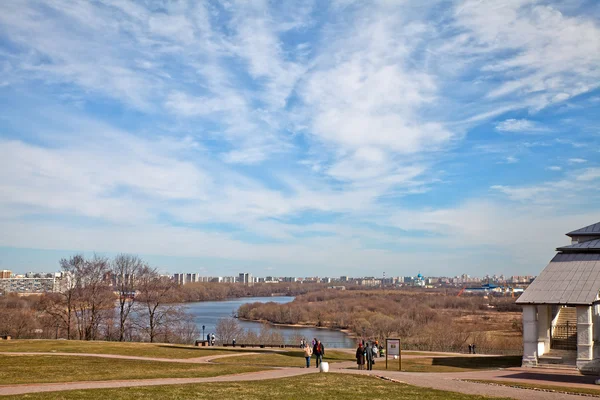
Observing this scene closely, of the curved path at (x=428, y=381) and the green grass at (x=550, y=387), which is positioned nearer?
the curved path at (x=428, y=381)

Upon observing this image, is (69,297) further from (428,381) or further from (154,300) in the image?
(428,381)

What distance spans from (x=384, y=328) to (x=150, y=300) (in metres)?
40.8

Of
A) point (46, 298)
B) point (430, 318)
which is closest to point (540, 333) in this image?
point (46, 298)

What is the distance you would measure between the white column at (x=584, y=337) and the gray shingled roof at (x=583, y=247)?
5.32m

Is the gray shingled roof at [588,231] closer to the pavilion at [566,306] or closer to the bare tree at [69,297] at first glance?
the pavilion at [566,306]

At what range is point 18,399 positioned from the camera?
1522 cm

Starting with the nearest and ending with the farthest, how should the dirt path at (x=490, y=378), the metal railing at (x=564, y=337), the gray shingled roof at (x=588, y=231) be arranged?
the dirt path at (x=490, y=378)
the metal railing at (x=564, y=337)
the gray shingled roof at (x=588, y=231)

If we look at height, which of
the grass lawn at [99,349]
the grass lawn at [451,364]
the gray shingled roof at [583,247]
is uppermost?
the gray shingled roof at [583,247]

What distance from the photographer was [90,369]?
80.3 feet

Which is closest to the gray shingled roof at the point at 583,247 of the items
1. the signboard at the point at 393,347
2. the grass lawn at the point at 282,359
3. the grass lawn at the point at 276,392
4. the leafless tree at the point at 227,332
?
the signboard at the point at 393,347

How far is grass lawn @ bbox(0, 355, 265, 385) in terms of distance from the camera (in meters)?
21.3

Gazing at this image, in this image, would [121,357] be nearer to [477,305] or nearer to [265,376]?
[265,376]

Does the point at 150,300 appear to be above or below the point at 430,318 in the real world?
above

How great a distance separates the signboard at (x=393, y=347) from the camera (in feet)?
93.7
